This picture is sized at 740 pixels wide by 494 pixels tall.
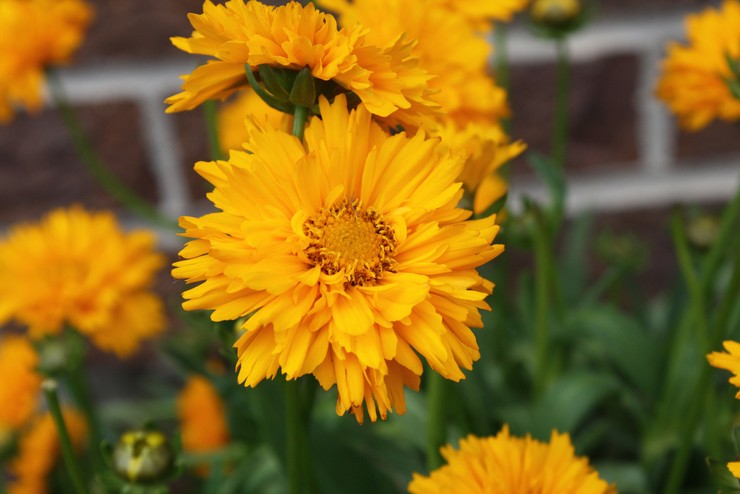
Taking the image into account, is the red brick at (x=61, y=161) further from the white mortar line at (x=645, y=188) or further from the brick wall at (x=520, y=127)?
the white mortar line at (x=645, y=188)

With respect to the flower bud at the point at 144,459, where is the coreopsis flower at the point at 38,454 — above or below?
below

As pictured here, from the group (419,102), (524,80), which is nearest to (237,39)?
(419,102)

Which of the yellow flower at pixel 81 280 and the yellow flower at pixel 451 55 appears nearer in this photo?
the yellow flower at pixel 451 55

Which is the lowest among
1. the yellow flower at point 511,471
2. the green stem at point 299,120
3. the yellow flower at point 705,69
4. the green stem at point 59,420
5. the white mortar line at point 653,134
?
the white mortar line at point 653,134

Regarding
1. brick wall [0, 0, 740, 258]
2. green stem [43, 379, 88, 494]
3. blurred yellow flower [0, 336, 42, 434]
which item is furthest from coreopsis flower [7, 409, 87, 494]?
green stem [43, 379, 88, 494]

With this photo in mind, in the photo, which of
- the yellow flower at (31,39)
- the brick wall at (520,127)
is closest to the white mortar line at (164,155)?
the brick wall at (520,127)

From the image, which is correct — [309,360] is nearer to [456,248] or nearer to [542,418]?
[456,248]
